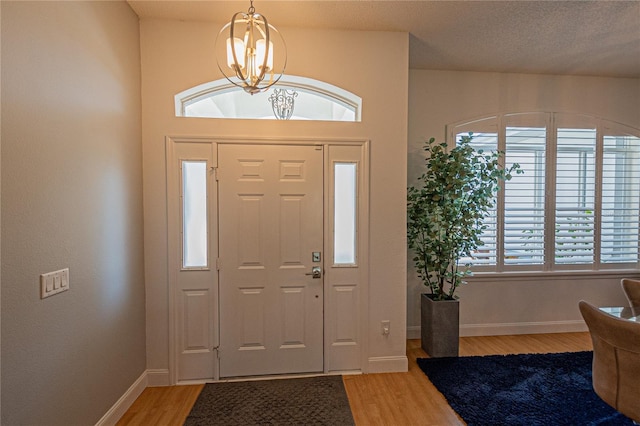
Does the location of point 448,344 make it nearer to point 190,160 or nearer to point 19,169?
point 190,160

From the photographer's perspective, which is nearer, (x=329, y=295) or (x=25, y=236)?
(x=25, y=236)

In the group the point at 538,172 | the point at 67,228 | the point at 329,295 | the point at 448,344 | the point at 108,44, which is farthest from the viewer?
the point at 538,172

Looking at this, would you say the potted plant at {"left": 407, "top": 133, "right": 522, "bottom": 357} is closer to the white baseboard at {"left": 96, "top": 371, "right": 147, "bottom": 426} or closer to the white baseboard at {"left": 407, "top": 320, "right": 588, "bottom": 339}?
the white baseboard at {"left": 407, "top": 320, "right": 588, "bottom": 339}

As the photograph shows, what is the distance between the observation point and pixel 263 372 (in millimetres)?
2852

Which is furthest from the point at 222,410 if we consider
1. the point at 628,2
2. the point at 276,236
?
the point at 628,2

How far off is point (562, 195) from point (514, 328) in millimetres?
1815

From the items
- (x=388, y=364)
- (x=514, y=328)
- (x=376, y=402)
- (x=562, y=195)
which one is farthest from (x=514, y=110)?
(x=376, y=402)

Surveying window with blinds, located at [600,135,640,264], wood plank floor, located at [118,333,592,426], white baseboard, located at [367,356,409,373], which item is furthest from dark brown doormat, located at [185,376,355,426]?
window with blinds, located at [600,135,640,264]

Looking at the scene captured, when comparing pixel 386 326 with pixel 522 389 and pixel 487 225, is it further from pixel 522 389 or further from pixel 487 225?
pixel 487 225

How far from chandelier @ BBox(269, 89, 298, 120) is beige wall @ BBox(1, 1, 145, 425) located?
46.9 inches

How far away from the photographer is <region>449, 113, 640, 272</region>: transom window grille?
3.77m

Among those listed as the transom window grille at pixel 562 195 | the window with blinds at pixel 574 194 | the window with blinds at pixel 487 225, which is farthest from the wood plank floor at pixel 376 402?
the window with blinds at pixel 574 194

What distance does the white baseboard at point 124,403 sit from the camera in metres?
2.16

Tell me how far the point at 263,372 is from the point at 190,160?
211 centimetres
